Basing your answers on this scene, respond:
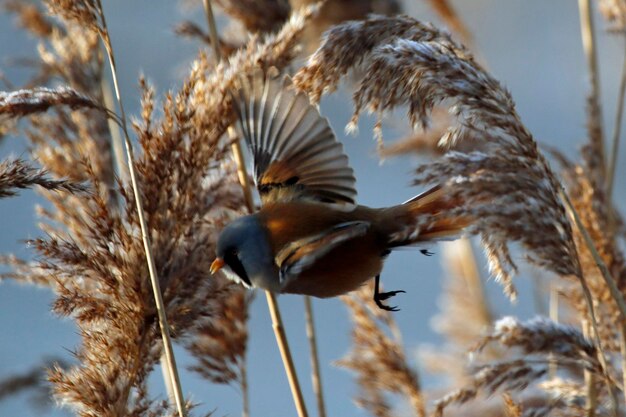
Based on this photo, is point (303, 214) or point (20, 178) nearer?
point (20, 178)

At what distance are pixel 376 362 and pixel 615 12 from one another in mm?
1335

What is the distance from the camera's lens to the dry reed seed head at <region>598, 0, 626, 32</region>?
2646 millimetres

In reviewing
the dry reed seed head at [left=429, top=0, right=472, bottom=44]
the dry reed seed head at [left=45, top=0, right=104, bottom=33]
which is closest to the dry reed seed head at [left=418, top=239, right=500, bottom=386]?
the dry reed seed head at [left=429, top=0, right=472, bottom=44]

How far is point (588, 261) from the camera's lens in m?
2.03

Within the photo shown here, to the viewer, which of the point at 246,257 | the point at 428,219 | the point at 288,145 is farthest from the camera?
the point at 288,145

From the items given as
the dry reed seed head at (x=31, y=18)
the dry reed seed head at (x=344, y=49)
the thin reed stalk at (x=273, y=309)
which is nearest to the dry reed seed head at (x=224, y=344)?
the thin reed stalk at (x=273, y=309)

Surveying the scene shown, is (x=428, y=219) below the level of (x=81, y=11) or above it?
below

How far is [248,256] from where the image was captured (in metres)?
1.76

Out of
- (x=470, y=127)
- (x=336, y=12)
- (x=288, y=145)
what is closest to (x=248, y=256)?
(x=288, y=145)

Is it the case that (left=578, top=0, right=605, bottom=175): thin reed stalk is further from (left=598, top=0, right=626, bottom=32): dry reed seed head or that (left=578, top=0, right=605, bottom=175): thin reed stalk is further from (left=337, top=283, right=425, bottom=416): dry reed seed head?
(left=337, top=283, right=425, bottom=416): dry reed seed head

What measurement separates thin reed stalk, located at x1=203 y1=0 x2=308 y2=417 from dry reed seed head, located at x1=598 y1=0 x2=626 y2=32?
1.28 metres

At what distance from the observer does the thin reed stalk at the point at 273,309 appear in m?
1.90

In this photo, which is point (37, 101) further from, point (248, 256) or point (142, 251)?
point (248, 256)

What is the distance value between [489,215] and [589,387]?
74 centimetres
